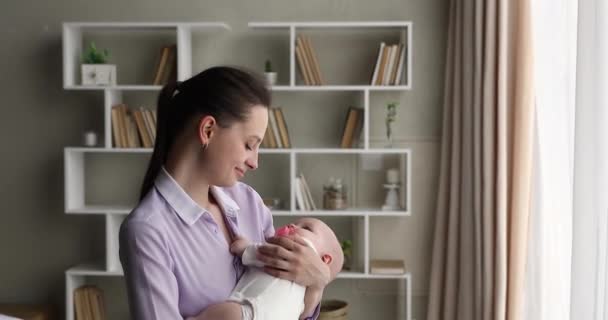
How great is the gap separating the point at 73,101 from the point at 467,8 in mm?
2200

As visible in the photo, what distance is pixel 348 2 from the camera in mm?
4340

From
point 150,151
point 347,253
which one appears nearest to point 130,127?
point 150,151

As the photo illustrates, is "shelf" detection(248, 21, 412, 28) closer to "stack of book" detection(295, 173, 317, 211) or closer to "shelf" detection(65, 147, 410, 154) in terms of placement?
"shelf" detection(65, 147, 410, 154)

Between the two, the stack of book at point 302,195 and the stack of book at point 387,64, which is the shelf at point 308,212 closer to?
the stack of book at point 302,195

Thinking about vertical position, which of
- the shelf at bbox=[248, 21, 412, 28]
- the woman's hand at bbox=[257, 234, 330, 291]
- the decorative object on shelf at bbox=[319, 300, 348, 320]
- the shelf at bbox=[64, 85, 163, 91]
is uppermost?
the shelf at bbox=[248, 21, 412, 28]

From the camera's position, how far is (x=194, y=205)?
163cm

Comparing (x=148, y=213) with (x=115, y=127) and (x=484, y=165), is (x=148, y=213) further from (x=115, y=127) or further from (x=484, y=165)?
(x=115, y=127)

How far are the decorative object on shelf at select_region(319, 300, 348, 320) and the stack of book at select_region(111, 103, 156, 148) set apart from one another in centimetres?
126

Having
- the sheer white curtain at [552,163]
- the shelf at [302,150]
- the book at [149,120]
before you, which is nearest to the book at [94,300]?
the shelf at [302,150]

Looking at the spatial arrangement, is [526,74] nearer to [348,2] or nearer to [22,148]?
[348,2]

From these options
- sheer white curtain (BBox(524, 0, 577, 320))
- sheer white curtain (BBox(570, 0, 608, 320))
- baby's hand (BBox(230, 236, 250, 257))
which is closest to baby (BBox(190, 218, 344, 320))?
baby's hand (BBox(230, 236, 250, 257))

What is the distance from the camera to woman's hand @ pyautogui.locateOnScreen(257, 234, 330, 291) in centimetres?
170

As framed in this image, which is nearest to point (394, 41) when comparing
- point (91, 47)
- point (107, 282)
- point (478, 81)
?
point (478, 81)

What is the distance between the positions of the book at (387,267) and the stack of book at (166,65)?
57.8 inches
